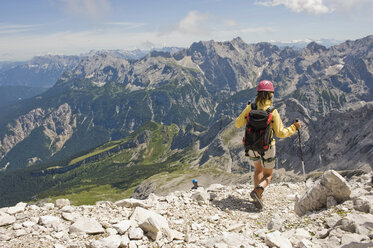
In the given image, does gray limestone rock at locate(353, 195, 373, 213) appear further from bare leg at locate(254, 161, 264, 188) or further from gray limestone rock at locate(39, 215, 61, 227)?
gray limestone rock at locate(39, 215, 61, 227)

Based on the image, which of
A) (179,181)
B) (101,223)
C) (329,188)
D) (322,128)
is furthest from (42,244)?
(322,128)

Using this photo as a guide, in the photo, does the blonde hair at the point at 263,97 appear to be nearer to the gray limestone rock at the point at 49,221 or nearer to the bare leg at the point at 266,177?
the bare leg at the point at 266,177

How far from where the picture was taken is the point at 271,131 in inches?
Answer: 492

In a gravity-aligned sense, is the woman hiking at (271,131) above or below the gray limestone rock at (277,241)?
above

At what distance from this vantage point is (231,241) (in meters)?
8.76

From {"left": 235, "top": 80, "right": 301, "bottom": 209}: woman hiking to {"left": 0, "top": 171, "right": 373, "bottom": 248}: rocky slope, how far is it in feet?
4.24

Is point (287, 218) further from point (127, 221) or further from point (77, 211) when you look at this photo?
point (77, 211)

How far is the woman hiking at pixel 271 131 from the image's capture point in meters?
12.2

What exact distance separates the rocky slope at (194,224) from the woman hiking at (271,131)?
129 cm

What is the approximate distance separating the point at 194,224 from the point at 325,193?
6.08 meters

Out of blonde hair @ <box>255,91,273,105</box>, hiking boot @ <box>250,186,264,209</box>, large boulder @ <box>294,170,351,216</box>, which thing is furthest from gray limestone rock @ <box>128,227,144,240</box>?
blonde hair @ <box>255,91,273,105</box>

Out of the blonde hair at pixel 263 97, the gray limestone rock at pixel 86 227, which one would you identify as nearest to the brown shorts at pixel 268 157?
the blonde hair at pixel 263 97

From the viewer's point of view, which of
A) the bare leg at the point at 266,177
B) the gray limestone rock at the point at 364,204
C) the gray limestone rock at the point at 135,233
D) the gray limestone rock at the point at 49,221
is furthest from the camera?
the bare leg at the point at 266,177

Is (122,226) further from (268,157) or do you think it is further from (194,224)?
(268,157)
